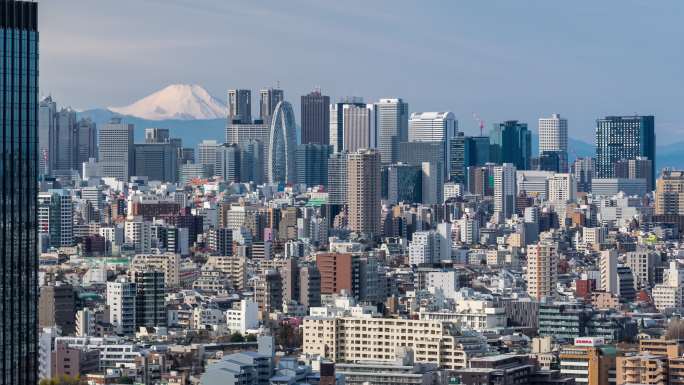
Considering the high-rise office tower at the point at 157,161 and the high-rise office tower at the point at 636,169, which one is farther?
the high-rise office tower at the point at 157,161

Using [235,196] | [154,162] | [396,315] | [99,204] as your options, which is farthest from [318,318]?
[154,162]

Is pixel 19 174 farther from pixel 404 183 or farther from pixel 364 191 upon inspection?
pixel 404 183

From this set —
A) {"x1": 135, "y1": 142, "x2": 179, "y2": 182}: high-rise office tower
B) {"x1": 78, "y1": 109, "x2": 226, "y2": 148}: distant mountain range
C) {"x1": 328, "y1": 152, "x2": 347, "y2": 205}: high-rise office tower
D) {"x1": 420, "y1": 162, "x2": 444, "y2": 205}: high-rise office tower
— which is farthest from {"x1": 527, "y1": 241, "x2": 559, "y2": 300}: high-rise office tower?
{"x1": 78, "y1": 109, "x2": 226, "y2": 148}: distant mountain range

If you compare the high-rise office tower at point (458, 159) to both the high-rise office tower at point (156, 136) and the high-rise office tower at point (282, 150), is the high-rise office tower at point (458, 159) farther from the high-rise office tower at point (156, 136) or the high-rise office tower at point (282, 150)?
the high-rise office tower at point (156, 136)

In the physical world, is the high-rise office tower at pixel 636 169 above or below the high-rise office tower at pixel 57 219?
above

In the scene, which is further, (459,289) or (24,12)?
(459,289)

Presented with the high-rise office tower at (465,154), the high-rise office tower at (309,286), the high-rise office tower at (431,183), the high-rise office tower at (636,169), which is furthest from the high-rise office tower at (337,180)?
the high-rise office tower at (309,286)

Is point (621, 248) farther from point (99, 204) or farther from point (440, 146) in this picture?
point (440, 146)
